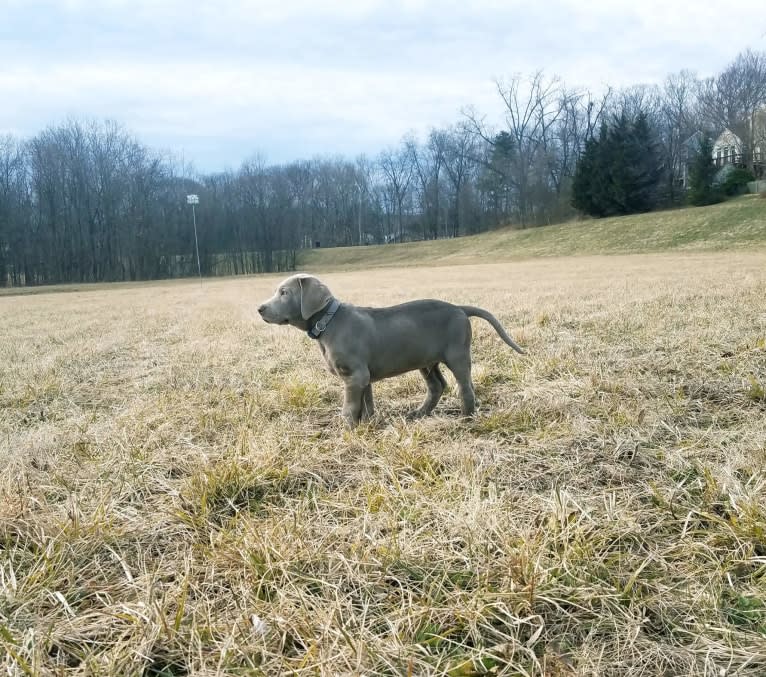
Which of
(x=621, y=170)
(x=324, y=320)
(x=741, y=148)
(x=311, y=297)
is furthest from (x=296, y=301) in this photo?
(x=741, y=148)

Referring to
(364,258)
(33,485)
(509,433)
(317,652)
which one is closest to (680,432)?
(509,433)

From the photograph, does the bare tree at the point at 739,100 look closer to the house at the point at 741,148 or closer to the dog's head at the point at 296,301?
the house at the point at 741,148

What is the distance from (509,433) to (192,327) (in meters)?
9.22

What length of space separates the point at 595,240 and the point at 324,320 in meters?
47.6

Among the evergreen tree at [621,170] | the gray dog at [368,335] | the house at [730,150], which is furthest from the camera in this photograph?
the house at [730,150]

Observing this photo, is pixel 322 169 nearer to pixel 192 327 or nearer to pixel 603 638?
pixel 192 327

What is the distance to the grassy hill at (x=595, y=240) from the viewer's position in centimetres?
4059

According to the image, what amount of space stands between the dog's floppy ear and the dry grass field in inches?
32.3

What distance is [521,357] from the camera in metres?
6.09

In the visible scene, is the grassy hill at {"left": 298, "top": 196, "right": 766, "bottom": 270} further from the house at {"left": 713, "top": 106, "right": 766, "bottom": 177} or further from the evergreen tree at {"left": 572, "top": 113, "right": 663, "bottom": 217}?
the house at {"left": 713, "top": 106, "right": 766, "bottom": 177}

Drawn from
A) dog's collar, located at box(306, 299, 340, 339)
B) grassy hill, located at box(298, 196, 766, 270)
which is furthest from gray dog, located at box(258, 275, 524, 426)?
grassy hill, located at box(298, 196, 766, 270)

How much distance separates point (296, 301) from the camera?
162 inches

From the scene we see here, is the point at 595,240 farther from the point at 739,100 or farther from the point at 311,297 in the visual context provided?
the point at 311,297

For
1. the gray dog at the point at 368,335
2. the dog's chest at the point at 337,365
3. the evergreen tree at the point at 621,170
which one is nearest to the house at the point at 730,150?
the evergreen tree at the point at 621,170
